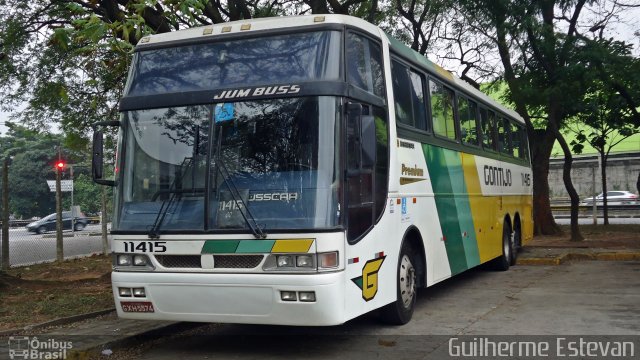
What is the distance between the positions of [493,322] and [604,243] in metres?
11.8

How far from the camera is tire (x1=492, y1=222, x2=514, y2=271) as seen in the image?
13.5m

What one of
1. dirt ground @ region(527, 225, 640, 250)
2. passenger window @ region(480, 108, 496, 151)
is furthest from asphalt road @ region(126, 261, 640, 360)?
dirt ground @ region(527, 225, 640, 250)

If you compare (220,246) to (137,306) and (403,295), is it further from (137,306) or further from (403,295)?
(403,295)

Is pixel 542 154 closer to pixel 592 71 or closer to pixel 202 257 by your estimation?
pixel 592 71

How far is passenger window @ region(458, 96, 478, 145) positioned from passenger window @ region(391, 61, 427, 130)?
199cm

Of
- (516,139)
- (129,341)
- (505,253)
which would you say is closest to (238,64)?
(129,341)

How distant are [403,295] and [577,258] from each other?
881 cm

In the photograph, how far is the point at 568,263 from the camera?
1454 centimetres

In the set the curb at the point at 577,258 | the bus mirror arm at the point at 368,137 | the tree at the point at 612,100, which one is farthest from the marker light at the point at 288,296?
the tree at the point at 612,100

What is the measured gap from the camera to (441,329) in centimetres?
772

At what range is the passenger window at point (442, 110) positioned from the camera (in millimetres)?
9500

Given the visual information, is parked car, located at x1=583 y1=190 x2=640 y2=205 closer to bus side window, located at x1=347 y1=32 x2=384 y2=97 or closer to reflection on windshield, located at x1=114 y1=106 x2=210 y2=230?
bus side window, located at x1=347 y1=32 x2=384 y2=97

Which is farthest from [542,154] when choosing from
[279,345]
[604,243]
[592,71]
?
[279,345]

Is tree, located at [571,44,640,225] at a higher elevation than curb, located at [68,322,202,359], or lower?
higher
